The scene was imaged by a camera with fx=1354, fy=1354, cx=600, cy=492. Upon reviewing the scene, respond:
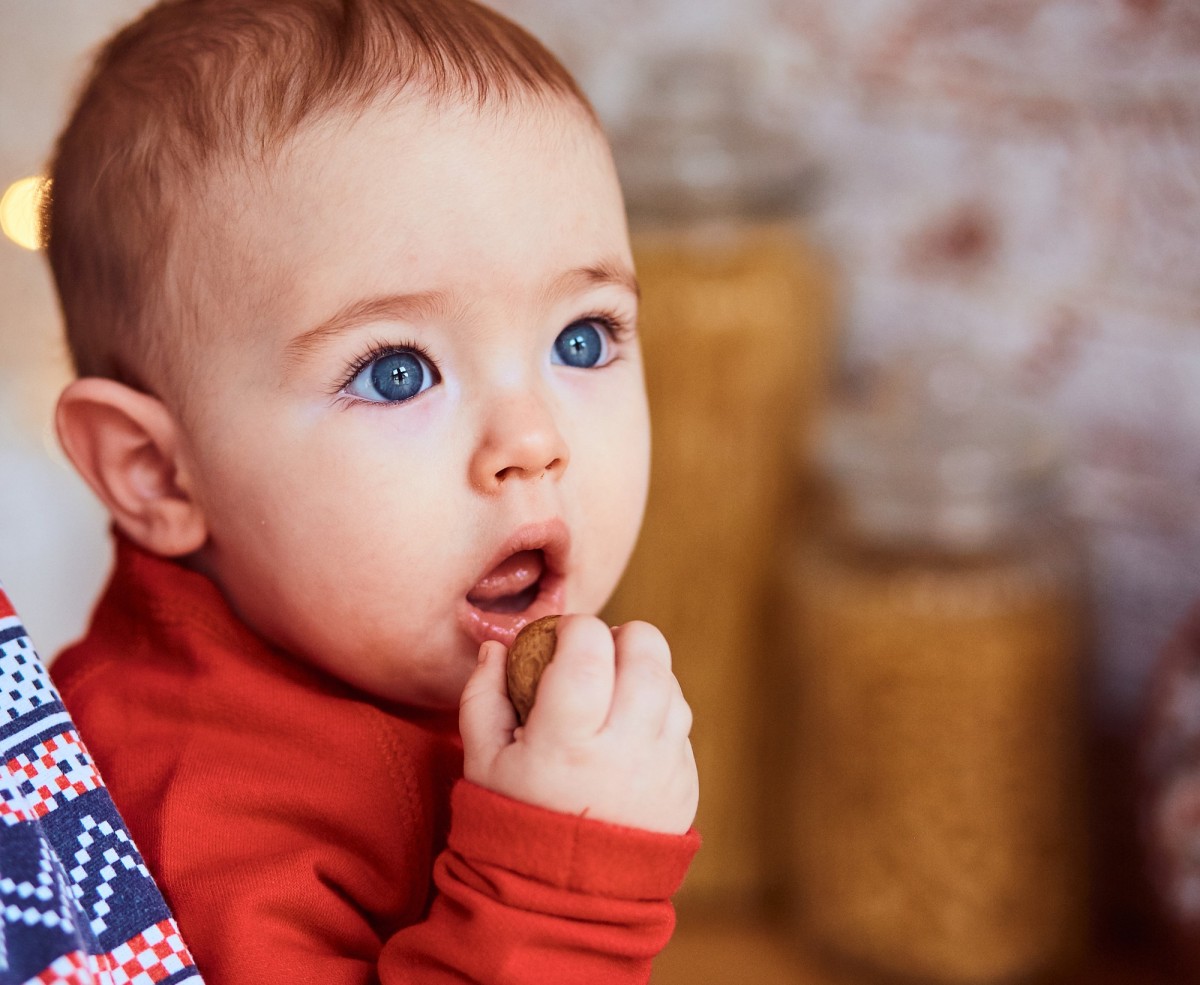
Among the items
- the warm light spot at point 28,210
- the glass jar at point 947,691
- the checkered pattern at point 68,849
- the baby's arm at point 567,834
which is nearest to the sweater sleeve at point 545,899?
the baby's arm at point 567,834

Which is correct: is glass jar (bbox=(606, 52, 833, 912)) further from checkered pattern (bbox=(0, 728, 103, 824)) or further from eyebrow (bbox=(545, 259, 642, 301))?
checkered pattern (bbox=(0, 728, 103, 824))

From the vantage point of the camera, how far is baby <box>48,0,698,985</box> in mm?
527

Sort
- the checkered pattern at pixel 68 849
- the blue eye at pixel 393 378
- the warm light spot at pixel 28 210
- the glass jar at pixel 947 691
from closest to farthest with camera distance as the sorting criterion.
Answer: the checkered pattern at pixel 68 849 < the blue eye at pixel 393 378 < the warm light spot at pixel 28 210 < the glass jar at pixel 947 691

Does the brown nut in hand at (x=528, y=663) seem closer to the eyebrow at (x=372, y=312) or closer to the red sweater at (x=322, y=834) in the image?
the red sweater at (x=322, y=834)

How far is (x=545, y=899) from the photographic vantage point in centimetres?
49

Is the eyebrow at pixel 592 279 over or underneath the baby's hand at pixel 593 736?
over

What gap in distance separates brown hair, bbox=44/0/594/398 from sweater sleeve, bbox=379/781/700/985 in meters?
0.27

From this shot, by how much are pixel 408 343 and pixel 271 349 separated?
6cm

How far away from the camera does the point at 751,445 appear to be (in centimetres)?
154

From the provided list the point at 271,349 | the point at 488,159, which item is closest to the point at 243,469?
the point at 271,349

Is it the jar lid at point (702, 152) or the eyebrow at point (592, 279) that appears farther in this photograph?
the jar lid at point (702, 152)

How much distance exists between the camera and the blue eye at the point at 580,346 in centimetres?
61

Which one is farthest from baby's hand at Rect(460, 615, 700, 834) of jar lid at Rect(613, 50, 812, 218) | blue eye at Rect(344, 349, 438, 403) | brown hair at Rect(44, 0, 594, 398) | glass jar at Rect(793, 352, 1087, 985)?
jar lid at Rect(613, 50, 812, 218)

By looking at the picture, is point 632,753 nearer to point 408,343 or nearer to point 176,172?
point 408,343
